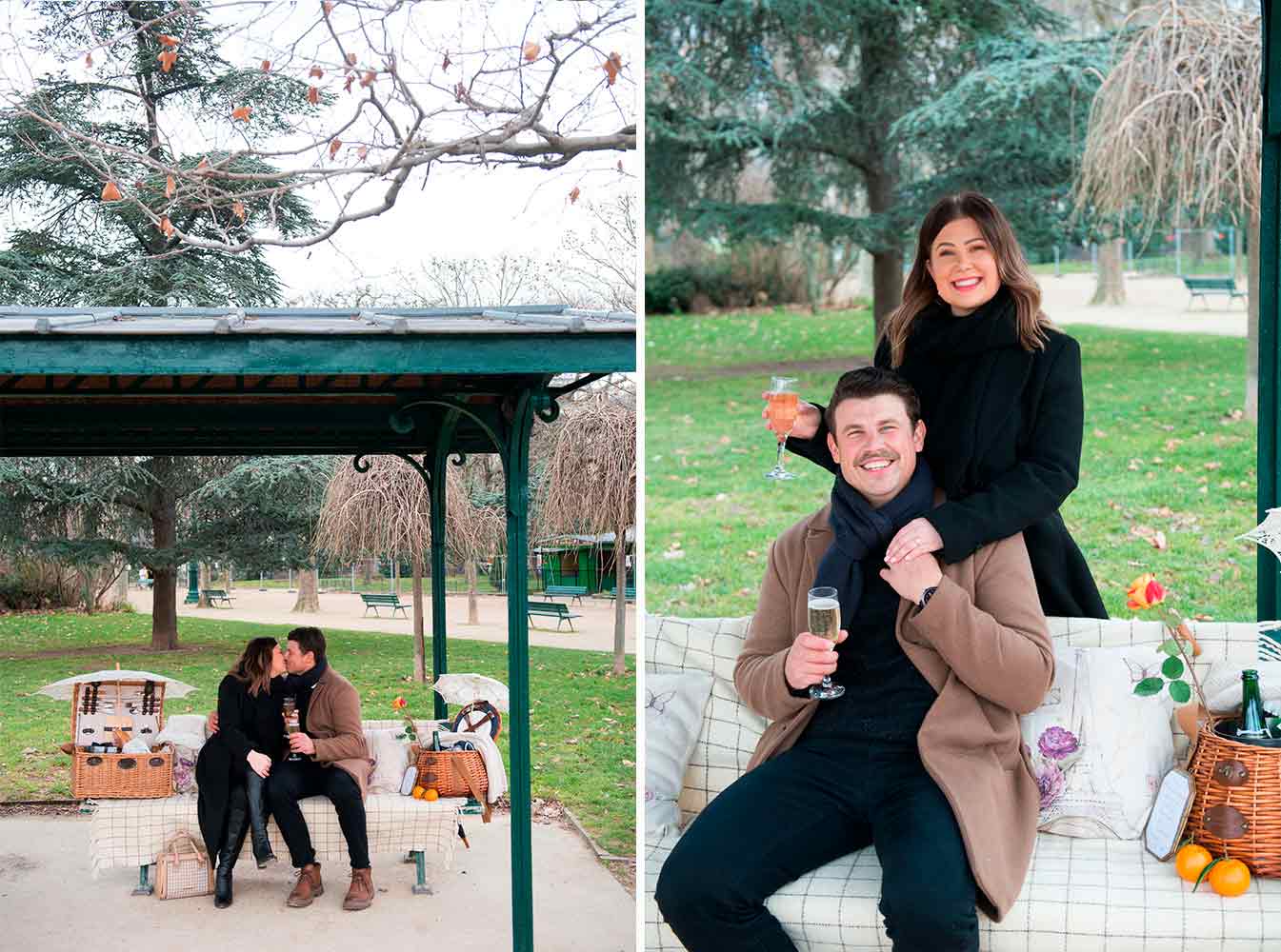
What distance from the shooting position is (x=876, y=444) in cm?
300

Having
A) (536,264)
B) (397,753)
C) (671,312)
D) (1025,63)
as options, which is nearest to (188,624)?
(536,264)

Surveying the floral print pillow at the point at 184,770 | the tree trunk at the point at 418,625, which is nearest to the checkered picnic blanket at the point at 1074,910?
the floral print pillow at the point at 184,770

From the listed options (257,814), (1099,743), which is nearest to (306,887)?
(257,814)

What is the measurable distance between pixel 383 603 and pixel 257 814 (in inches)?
344

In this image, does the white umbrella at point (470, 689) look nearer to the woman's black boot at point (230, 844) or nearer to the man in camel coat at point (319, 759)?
the man in camel coat at point (319, 759)

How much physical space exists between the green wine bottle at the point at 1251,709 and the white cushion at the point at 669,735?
1280 mm

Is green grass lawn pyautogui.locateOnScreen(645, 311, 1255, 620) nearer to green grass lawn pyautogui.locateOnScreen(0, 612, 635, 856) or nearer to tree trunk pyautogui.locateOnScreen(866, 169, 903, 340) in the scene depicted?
tree trunk pyautogui.locateOnScreen(866, 169, 903, 340)

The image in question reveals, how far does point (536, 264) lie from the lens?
53.3 feet

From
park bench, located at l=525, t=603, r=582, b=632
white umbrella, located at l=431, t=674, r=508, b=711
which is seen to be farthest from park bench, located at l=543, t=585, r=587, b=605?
white umbrella, located at l=431, t=674, r=508, b=711

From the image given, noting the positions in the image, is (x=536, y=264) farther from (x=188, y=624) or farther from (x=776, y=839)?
(x=776, y=839)

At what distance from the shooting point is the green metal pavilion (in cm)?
367

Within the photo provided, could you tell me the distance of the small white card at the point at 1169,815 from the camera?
120 inches

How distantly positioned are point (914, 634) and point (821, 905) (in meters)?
0.60

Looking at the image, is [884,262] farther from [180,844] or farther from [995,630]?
[995,630]
